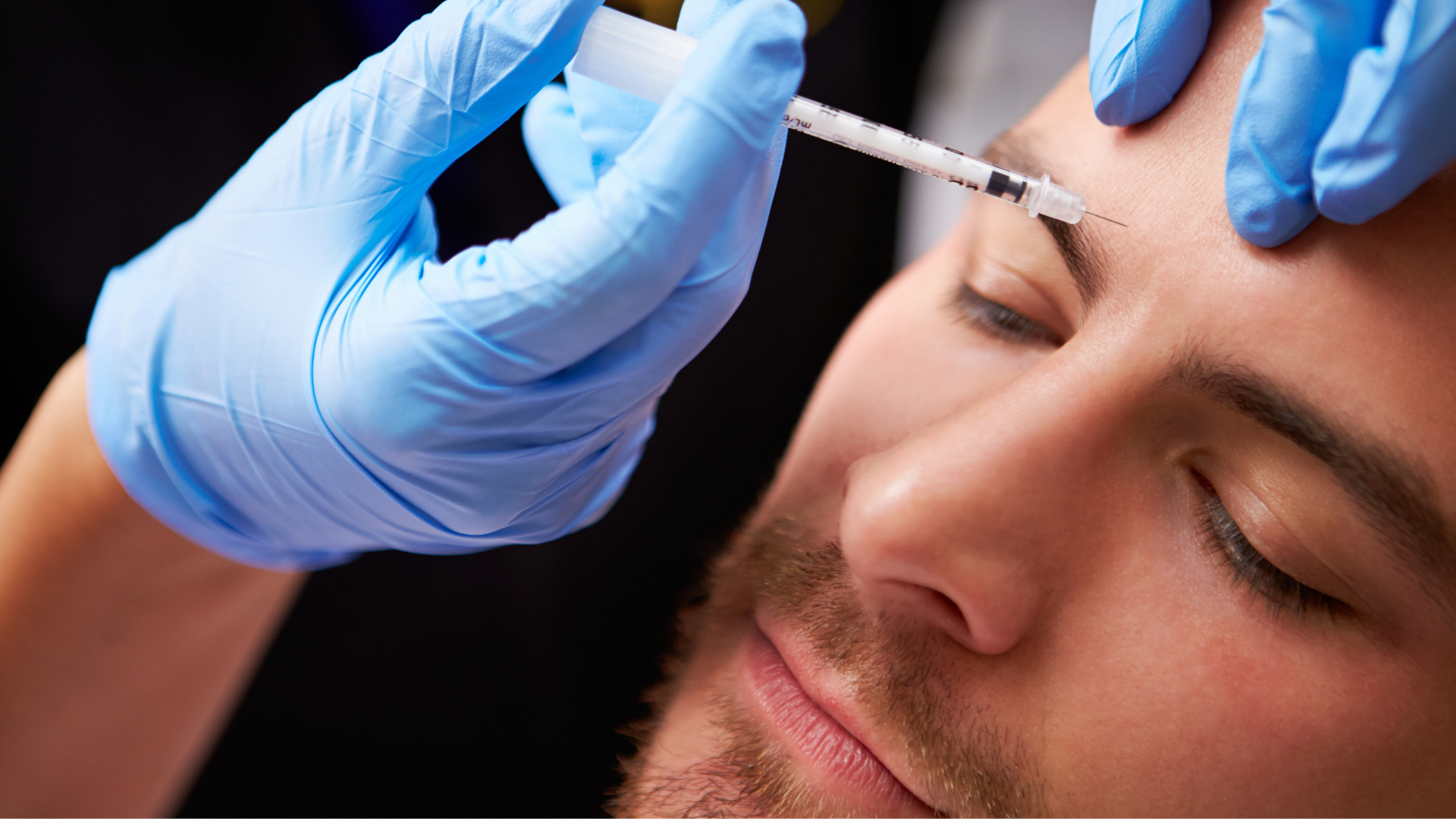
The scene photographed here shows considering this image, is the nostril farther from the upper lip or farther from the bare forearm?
the bare forearm

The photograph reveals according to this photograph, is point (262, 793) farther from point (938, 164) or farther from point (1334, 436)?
point (1334, 436)

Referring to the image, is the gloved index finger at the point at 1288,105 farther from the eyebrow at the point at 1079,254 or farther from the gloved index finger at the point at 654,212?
the gloved index finger at the point at 654,212

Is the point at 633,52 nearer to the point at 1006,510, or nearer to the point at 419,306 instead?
the point at 419,306

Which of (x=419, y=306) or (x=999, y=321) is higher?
(x=999, y=321)

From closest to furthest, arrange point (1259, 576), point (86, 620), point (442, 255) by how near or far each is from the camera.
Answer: point (1259, 576), point (86, 620), point (442, 255)

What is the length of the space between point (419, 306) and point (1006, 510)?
0.63 meters

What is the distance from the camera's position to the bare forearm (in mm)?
1000

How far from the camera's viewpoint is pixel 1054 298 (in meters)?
0.94

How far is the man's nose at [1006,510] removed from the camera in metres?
0.84

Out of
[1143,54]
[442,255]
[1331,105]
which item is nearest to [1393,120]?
[1331,105]

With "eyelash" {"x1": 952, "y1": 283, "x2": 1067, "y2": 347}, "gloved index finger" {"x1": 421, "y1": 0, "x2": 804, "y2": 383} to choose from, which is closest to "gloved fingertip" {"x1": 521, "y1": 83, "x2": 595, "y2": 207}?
"gloved index finger" {"x1": 421, "y1": 0, "x2": 804, "y2": 383}

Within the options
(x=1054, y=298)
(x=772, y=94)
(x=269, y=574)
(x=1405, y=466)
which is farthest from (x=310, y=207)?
(x=1405, y=466)

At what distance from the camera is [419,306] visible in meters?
0.84

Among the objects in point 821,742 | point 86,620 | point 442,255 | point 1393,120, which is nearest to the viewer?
point 1393,120
